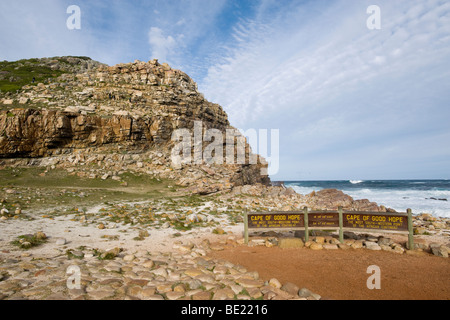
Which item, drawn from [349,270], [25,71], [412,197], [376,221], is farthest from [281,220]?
[25,71]

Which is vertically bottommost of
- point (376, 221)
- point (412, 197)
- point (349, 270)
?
point (412, 197)

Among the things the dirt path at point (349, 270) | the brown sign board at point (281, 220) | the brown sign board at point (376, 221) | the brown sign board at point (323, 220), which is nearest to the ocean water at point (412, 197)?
the brown sign board at point (376, 221)

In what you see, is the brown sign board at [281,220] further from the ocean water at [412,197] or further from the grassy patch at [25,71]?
the grassy patch at [25,71]

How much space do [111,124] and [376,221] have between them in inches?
1236

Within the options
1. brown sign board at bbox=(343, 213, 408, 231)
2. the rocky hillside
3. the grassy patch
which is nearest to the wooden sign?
brown sign board at bbox=(343, 213, 408, 231)

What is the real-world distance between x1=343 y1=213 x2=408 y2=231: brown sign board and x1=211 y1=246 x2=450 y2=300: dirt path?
1.04m

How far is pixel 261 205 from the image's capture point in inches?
774

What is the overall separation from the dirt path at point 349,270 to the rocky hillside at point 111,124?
15565 millimetres

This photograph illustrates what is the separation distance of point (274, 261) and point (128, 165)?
25.6 metres

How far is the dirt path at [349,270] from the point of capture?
5.41 meters

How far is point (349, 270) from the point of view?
6.71 meters

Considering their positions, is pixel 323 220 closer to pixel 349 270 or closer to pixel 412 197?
pixel 349 270
